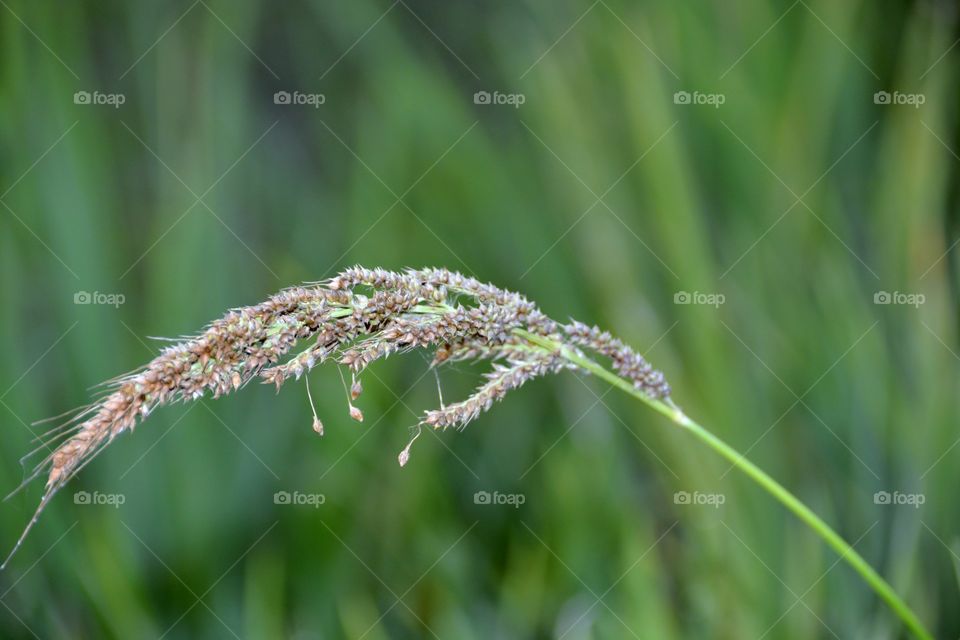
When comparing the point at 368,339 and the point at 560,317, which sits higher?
the point at 560,317

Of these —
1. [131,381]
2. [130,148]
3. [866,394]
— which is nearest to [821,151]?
[866,394]

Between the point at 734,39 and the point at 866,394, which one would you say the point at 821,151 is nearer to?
the point at 734,39

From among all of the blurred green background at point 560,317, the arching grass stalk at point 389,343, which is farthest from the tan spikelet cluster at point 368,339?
the blurred green background at point 560,317

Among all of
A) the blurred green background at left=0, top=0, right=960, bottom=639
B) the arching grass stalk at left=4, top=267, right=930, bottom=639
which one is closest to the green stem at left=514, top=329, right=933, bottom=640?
the arching grass stalk at left=4, top=267, right=930, bottom=639

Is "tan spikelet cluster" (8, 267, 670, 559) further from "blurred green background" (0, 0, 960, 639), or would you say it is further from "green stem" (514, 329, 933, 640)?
"blurred green background" (0, 0, 960, 639)

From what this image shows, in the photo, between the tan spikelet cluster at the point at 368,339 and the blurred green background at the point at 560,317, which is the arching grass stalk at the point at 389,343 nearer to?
the tan spikelet cluster at the point at 368,339

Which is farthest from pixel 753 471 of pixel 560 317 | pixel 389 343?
pixel 560 317

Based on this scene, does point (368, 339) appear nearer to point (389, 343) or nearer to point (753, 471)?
point (389, 343)
